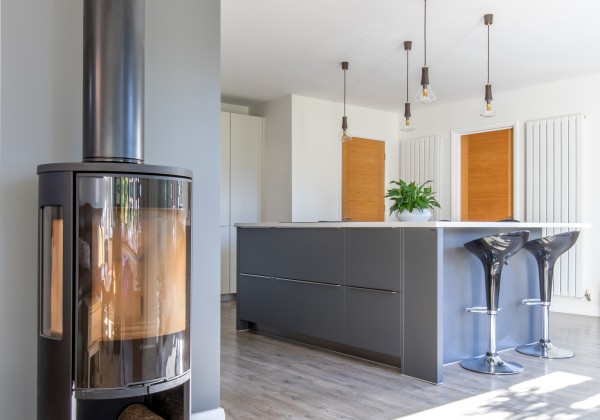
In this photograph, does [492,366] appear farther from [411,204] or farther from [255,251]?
[255,251]

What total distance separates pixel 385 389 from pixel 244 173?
4197mm

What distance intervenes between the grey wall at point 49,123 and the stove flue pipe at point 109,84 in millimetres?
260

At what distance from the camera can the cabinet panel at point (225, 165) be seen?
21.7ft

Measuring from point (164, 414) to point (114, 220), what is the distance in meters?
0.79

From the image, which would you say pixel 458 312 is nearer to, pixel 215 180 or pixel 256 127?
pixel 215 180

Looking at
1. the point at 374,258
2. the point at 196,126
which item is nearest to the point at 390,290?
the point at 374,258

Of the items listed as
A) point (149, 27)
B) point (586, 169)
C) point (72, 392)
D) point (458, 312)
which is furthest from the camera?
point (586, 169)

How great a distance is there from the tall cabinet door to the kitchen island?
2145mm

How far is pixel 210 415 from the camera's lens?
2.43 m

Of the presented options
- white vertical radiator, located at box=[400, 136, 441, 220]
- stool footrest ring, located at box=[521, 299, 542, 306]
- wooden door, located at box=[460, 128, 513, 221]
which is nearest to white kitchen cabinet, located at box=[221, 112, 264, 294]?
white vertical radiator, located at box=[400, 136, 441, 220]

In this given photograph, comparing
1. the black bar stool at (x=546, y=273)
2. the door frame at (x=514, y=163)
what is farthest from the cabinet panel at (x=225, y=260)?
the black bar stool at (x=546, y=273)

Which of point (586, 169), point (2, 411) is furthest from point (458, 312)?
point (586, 169)

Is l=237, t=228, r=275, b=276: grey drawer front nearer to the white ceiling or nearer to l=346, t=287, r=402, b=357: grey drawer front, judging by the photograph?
l=346, t=287, r=402, b=357: grey drawer front

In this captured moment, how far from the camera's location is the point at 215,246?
2.47 meters
